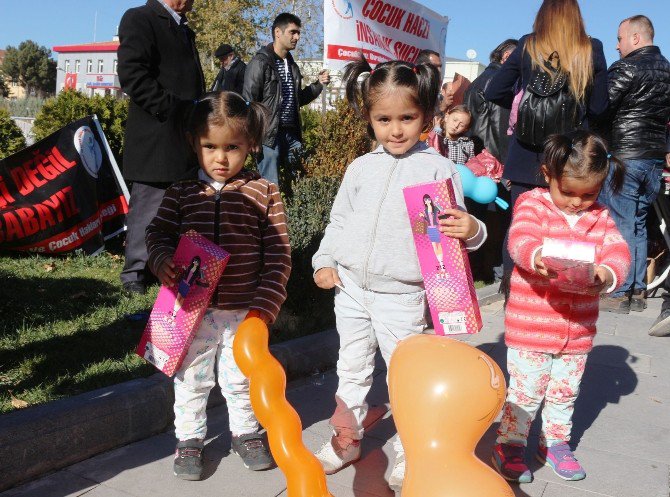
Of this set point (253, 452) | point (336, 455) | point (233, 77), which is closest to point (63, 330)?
point (253, 452)

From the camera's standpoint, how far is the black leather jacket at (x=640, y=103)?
6.12 m

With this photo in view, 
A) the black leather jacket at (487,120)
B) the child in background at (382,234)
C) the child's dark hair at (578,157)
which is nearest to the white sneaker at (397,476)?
the child in background at (382,234)

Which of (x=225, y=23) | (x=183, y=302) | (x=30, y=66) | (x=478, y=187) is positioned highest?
(x=30, y=66)

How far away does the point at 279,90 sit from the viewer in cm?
678

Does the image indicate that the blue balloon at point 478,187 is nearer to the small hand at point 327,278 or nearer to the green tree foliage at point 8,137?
the small hand at point 327,278

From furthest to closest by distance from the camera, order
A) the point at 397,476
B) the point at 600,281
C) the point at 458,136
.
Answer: the point at 458,136, the point at 397,476, the point at 600,281

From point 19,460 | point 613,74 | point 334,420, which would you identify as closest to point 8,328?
point 19,460

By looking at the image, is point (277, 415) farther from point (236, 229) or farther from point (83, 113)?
point (83, 113)

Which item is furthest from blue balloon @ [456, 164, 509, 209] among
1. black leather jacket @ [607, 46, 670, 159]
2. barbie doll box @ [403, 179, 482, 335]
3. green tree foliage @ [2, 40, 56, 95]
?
green tree foliage @ [2, 40, 56, 95]

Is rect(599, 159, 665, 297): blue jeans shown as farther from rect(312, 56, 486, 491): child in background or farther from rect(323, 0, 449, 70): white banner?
rect(312, 56, 486, 491): child in background

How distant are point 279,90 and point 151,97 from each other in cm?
248

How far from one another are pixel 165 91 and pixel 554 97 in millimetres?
2475

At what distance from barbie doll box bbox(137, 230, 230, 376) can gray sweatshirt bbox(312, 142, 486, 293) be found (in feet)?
1.63

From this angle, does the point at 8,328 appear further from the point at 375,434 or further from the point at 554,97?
the point at 554,97
